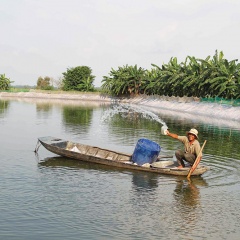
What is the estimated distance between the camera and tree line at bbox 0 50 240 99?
6012 centimetres

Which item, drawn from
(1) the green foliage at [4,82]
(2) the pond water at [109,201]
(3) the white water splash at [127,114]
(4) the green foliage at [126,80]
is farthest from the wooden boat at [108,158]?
(1) the green foliage at [4,82]

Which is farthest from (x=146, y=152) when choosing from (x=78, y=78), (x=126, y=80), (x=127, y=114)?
(x=78, y=78)

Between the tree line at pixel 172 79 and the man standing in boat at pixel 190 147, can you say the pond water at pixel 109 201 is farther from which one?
the tree line at pixel 172 79

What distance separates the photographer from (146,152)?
1717cm

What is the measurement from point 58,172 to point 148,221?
6341 mm

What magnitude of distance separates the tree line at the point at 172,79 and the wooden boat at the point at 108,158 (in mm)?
41701

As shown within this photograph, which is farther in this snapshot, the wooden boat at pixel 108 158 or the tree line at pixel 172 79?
the tree line at pixel 172 79

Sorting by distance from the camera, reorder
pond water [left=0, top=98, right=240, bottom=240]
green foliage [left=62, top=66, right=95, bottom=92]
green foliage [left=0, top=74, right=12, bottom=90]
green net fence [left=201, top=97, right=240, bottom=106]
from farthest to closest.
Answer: green foliage [left=0, top=74, right=12, bottom=90]
green foliage [left=62, top=66, right=95, bottom=92]
green net fence [left=201, top=97, right=240, bottom=106]
pond water [left=0, top=98, right=240, bottom=240]

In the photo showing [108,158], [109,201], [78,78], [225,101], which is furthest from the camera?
[78,78]

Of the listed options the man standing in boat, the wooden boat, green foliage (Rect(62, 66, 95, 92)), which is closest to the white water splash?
the wooden boat

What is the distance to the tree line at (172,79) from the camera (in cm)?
6012

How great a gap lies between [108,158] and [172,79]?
57924 mm

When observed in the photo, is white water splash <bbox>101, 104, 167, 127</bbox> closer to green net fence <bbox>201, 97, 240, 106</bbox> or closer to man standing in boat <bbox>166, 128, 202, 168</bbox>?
green net fence <bbox>201, 97, 240, 106</bbox>

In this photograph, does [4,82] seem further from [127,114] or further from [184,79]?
[127,114]
